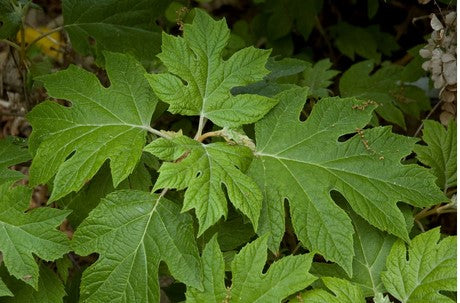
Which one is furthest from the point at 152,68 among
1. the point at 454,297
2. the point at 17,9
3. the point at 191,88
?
the point at 454,297

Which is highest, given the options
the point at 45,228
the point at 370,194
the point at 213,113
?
the point at 213,113

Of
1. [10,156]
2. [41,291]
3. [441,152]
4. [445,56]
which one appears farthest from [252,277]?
[445,56]

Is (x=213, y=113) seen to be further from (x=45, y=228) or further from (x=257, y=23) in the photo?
(x=257, y=23)

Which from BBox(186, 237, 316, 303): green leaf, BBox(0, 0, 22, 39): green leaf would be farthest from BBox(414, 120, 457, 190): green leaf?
BBox(0, 0, 22, 39): green leaf

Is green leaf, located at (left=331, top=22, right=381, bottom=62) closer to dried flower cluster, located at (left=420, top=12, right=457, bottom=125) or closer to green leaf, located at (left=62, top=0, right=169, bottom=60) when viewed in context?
dried flower cluster, located at (left=420, top=12, right=457, bottom=125)

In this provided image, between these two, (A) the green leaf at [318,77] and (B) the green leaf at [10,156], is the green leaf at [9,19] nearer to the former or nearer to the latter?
(B) the green leaf at [10,156]

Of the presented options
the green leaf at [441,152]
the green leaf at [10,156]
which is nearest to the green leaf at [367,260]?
the green leaf at [441,152]
